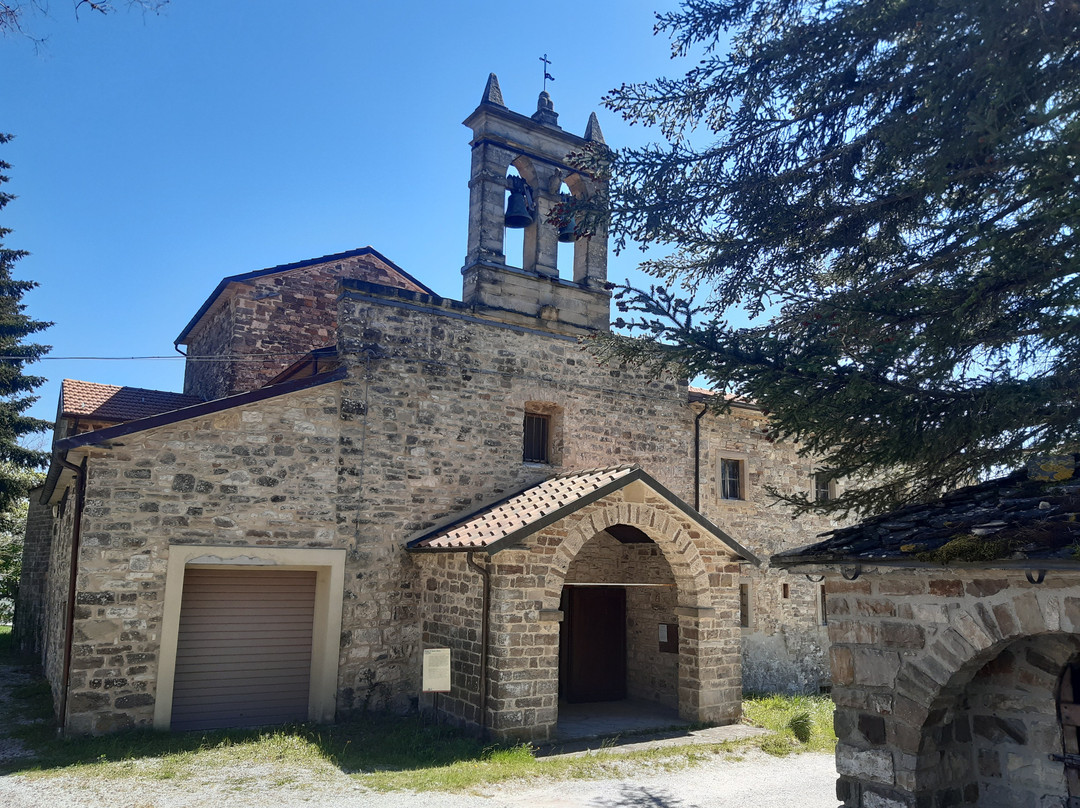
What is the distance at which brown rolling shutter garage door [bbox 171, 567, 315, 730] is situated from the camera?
10227 mm

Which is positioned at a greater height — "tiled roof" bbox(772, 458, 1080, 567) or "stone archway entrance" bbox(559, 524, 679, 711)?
"tiled roof" bbox(772, 458, 1080, 567)

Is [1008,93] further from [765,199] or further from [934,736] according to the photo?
[934,736]

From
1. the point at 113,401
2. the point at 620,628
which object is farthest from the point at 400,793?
the point at 113,401

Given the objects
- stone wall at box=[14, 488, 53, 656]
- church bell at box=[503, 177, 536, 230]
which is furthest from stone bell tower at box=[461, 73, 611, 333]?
stone wall at box=[14, 488, 53, 656]

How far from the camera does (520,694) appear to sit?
31.9 ft

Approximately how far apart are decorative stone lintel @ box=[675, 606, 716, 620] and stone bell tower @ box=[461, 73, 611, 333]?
14.7 ft

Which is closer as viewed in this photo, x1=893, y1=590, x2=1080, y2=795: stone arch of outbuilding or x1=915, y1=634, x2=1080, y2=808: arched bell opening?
x1=893, y1=590, x2=1080, y2=795: stone arch of outbuilding

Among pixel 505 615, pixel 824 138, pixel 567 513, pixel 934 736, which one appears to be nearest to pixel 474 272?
pixel 567 513

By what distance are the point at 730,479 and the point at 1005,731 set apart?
10.1 meters

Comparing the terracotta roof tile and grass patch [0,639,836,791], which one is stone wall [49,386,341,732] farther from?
the terracotta roof tile

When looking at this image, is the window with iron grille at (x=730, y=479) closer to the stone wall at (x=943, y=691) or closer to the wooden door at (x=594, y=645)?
the wooden door at (x=594, y=645)

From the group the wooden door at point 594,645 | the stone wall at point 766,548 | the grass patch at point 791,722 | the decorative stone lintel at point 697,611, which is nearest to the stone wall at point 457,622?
the wooden door at point 594,645

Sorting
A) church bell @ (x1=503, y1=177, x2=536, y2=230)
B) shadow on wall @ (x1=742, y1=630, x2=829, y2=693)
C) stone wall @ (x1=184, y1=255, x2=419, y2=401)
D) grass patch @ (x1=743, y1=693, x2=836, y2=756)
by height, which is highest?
church bell @ (x1=503, y1=177, x2=536, y2=230)

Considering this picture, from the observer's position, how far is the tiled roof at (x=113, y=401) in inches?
481
